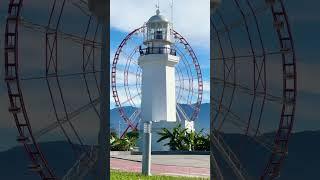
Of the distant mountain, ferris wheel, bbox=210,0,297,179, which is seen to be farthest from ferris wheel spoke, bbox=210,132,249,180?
the distant mountain

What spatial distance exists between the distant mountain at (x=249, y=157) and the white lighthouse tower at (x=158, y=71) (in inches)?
1246

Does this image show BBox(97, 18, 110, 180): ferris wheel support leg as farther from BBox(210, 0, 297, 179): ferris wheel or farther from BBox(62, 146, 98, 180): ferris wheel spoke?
BBox(210, 0, 297, 179): ferris wheel

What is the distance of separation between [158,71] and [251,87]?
33699 millimetres

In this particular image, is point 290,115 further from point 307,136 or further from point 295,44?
point 295,44

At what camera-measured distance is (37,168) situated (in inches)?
261

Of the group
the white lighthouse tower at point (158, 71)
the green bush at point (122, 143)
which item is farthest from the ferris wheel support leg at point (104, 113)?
the white lighthouse tower at point (158, 71)

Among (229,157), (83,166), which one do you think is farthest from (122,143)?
(229,157)

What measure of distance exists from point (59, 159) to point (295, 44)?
365 centimetres

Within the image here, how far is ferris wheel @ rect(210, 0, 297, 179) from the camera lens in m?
6.09

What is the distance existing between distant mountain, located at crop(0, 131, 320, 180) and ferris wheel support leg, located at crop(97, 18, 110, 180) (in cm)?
95

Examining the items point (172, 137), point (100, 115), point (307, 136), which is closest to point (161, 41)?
point (172, 137)

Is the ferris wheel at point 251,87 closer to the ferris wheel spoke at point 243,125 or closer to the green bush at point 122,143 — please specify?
the ferris wheel spoke at point 243,125

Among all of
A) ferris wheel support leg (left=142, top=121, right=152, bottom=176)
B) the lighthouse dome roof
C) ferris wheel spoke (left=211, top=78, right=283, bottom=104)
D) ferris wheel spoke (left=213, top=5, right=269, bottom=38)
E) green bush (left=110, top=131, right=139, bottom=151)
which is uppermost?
the lighthouse dome roof

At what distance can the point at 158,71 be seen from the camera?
40.5 metres
